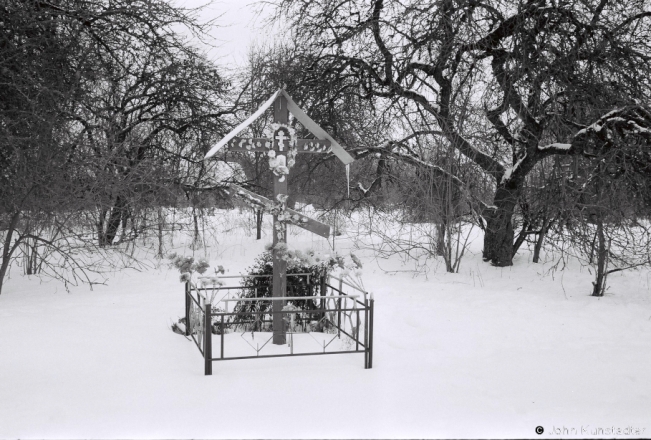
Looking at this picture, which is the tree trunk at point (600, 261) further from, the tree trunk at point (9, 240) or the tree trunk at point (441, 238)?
A: the tree trunk at point (9, 240)

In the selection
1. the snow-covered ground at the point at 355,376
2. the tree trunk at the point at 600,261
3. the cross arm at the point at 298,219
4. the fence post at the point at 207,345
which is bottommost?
the snow-covered ground at the point at 355,376

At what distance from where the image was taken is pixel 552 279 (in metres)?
11.2

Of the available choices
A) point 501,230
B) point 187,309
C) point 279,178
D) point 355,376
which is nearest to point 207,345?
point 355,376

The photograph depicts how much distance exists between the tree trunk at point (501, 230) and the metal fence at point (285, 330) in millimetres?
5834

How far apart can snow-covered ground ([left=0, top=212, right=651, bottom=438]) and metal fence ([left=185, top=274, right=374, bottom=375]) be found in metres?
0.20

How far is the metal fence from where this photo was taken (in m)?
5.51

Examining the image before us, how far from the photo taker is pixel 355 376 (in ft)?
17.5

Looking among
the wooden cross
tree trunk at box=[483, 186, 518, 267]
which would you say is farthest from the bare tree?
the wooden cross

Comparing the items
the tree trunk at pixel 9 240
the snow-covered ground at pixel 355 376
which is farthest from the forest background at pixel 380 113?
the snow-covered ground at pixel 355 376

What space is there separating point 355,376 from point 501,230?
823 cm

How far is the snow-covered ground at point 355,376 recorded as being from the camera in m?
4.17

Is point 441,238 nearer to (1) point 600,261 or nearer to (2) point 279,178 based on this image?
(1) point 600,261

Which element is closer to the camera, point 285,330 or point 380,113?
point 285,330

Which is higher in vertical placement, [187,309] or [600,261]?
[600,261]
